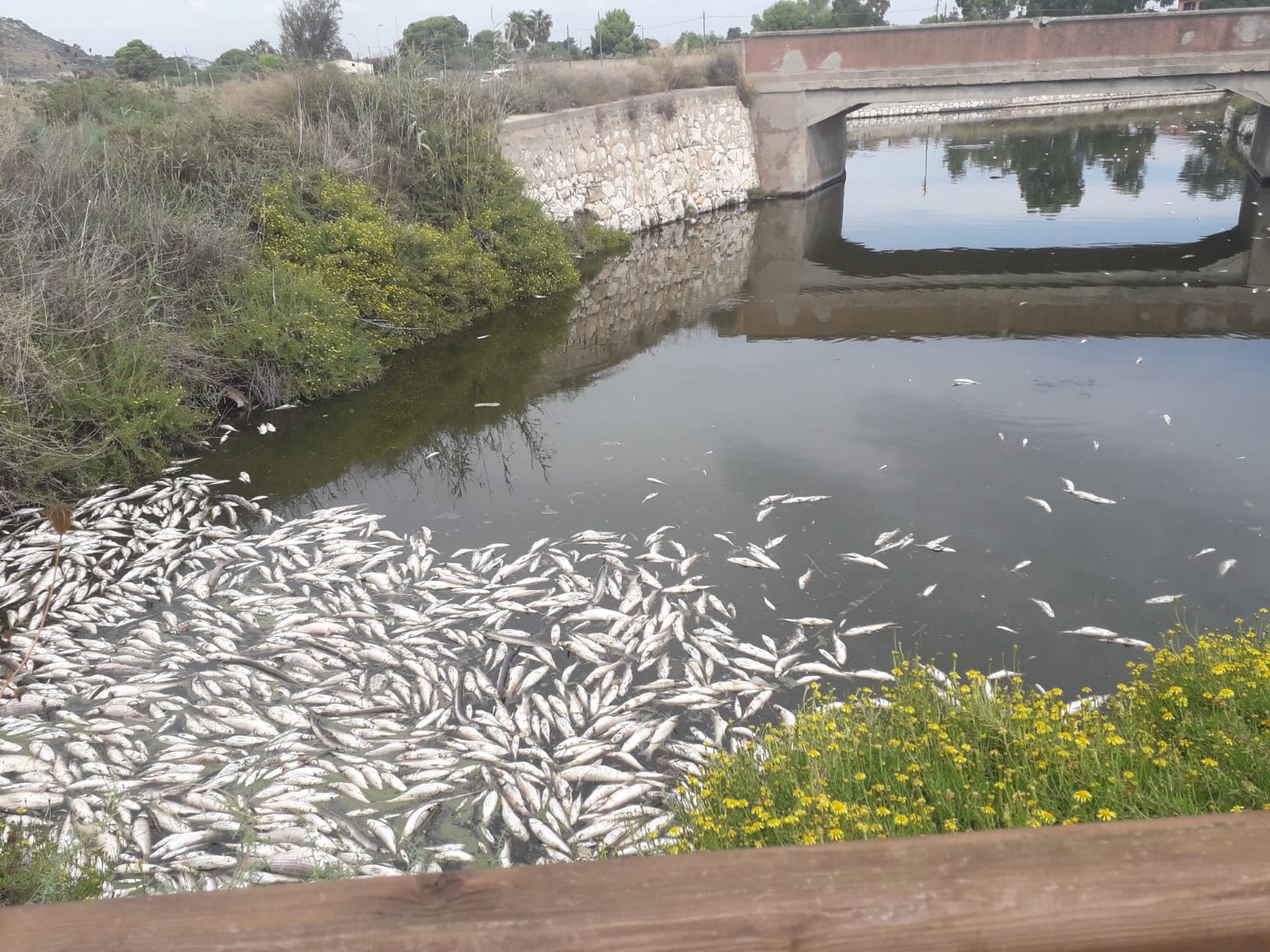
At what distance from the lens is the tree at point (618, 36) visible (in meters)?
58.9

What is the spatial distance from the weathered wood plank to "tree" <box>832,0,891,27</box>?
81.2m

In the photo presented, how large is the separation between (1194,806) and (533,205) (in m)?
16.0

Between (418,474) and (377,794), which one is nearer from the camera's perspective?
(377,794)

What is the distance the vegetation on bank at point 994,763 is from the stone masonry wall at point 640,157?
16.8m

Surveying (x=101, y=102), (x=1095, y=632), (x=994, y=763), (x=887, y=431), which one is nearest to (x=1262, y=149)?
(x=887, y=431)

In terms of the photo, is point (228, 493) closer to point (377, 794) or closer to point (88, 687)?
point (88, 687)

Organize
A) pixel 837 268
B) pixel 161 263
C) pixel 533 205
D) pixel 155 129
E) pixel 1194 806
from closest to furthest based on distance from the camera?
pixel 1194 806
pixel 161 263
pixel 155 129
pixel 533 205
pixel 837 268

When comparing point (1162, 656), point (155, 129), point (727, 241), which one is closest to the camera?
point (1162, 656)

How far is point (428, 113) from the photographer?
17.7m

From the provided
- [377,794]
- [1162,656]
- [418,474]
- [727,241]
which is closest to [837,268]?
[727,241]

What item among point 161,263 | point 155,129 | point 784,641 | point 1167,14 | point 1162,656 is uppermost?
point 1167,14

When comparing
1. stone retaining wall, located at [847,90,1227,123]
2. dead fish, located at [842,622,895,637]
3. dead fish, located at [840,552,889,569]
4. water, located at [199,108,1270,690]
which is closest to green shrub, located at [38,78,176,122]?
water, located at [199,108,1270,690]

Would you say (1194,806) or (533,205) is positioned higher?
(533,205)

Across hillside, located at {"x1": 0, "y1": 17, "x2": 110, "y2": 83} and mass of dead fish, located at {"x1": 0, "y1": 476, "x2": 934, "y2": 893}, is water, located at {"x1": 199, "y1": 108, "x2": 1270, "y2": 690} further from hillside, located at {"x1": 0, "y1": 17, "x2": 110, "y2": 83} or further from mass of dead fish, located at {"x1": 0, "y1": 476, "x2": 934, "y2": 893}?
hillside, located at {"x1": 0, "y1": 17, "x2": 110, "y2": 83}
